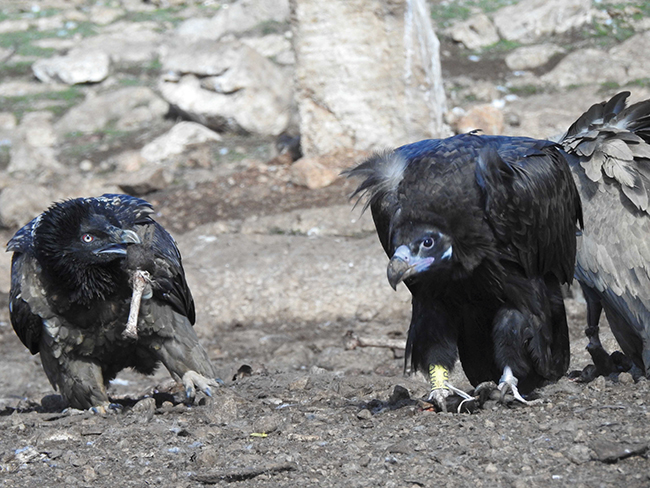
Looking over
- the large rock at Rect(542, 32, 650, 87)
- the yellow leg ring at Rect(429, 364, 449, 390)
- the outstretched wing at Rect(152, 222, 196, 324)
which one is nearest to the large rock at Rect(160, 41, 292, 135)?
the large rock at Rect(542, 32, 650, 87)

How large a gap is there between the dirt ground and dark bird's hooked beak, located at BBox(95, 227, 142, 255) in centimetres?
94

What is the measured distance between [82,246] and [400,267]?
7.23 ft

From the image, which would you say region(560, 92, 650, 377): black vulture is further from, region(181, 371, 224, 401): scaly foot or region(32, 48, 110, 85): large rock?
region(32, 48, 110, 85): large rock

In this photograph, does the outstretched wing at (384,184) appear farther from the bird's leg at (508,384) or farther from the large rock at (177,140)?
the large rock at (177,140)

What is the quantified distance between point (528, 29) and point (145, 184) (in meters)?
8.44

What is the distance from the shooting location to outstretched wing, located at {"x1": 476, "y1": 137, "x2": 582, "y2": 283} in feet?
12.6

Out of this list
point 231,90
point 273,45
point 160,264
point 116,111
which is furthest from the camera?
point 273,45

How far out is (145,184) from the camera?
11531 millimetres

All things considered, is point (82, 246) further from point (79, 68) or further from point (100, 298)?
point (79, 68)

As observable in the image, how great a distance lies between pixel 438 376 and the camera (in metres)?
4.17

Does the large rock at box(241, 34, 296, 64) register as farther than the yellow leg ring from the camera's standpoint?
Yes

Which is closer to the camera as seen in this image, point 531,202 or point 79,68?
point 531,202

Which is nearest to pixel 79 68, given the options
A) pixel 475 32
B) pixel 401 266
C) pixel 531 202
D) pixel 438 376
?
pixel 475 32

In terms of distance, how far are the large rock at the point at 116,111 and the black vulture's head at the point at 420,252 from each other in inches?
486
